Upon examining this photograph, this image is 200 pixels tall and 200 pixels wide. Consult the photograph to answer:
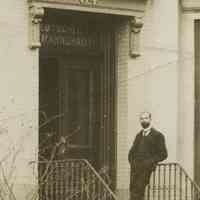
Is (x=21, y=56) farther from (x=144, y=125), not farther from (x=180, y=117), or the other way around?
(x=180, y=117)

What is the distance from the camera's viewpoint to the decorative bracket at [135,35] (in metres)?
16.9

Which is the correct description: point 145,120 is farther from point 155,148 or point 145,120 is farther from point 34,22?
point 34,22

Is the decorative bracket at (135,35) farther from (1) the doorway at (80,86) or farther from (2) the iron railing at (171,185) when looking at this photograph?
(2) the iron railing at (171,185)

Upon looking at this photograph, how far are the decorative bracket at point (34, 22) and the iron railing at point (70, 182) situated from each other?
196cm

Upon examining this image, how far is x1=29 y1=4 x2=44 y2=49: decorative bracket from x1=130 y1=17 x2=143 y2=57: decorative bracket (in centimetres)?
190

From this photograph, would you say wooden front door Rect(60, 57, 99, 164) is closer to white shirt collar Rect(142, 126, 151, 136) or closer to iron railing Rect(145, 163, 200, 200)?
iron railing Rect(145, 163, 200, 200)

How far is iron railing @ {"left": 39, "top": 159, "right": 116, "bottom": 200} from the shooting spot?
1523cm

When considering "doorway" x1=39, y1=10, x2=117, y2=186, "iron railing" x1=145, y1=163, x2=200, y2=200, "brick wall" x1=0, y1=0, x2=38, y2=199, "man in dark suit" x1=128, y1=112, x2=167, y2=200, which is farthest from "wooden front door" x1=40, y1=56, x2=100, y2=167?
"man in dark suit" x1=128, y1=112, x2=167, y2=200

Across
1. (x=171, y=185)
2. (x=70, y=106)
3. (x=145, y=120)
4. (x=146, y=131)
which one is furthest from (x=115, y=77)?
(x=171, y=185)

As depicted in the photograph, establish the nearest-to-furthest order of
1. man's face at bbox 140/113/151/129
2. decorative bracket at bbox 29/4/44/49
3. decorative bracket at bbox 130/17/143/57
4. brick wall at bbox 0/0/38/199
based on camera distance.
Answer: brick wall at bbox 0/0/38/199 → man's face at bbox 140/113/151/129 → decorative bracket at bbox 29/4/44/49 → decorative bracket at bbox 130/17/143/57

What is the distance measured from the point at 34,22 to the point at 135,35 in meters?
2.07

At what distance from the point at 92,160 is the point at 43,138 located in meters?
1.16

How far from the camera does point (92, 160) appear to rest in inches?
679

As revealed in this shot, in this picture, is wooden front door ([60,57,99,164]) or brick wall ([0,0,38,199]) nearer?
brick wall ([0,0,38,199])
